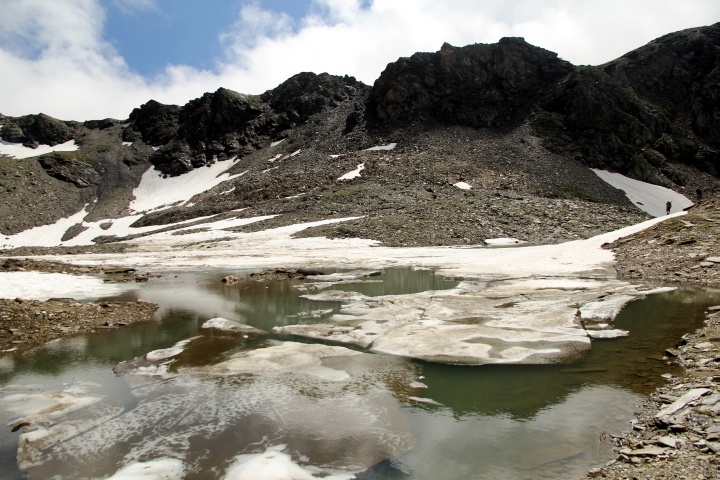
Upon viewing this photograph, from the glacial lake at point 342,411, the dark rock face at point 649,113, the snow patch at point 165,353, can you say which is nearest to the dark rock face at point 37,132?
the dark rock face at point 649,113

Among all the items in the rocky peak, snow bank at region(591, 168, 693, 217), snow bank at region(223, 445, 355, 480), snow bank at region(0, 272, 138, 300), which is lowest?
snow bank at region(223, 445, 355, 480)

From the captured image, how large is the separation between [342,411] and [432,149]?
81.4m

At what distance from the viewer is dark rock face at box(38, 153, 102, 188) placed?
3957 inches

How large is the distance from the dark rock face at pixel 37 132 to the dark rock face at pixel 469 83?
9452 cm

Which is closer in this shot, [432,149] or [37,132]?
[432,149]

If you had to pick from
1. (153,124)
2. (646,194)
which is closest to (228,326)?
(646,194)

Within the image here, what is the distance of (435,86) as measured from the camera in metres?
101

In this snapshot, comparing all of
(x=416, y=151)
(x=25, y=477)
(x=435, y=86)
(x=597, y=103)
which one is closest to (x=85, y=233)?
(x=416, y=151)

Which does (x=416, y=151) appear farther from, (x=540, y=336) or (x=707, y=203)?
(x=540, y=336)

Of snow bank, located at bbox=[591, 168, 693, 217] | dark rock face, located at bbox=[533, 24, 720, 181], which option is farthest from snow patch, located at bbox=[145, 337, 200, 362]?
dark rock face, located at bbox=[533, 24, 720, 181]

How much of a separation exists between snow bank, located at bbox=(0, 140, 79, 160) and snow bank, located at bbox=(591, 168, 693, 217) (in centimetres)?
12997

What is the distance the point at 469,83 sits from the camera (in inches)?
3935

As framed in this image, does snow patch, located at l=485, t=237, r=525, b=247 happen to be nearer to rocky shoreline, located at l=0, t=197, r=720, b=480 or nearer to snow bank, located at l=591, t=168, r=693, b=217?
rocky shoreline, located at l=0, t=197, r=720, b=480

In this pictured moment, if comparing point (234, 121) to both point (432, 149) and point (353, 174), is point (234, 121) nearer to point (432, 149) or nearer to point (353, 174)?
point (353, 174)
